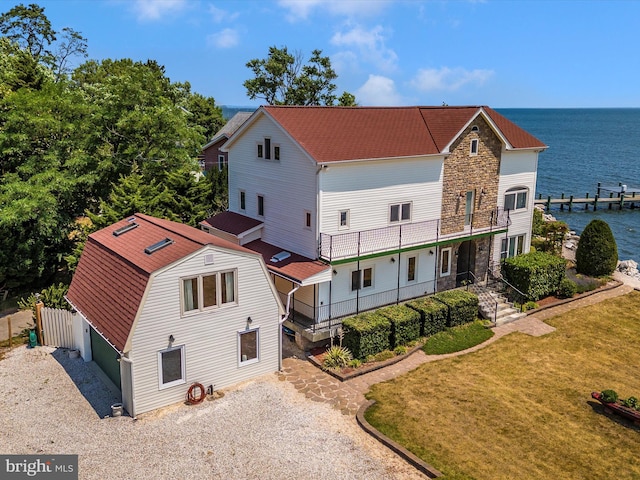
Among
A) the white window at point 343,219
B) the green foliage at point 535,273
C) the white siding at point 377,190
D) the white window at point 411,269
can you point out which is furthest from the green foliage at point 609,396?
the white window at point 343,219

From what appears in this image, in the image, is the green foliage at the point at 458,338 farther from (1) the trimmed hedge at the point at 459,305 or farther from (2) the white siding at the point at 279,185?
(2) the white siding at the point at 279,185

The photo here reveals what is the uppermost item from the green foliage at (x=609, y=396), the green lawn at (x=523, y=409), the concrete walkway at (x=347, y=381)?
the green foliage at (x=609, y=396)

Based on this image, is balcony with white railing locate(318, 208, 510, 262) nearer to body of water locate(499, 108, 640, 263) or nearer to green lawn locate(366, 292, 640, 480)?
green lawn locate(366, 292, 640, 480)

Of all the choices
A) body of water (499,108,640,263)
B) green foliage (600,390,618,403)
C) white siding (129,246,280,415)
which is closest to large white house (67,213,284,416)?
white siding (129,246,280,415)

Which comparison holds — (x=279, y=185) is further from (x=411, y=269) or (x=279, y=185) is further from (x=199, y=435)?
(x=199, y=435)

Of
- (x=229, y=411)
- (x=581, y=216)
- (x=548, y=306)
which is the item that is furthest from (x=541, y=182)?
(x=229, y=411)
